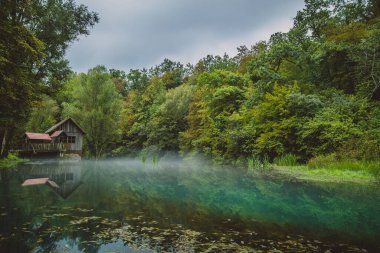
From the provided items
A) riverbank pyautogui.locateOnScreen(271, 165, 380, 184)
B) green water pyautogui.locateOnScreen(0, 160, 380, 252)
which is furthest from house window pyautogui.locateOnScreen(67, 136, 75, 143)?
riverbank pyautogui.locateOnScreen(271, 165, 380, 184)

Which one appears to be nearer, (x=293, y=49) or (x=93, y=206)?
(x=93, y=206)

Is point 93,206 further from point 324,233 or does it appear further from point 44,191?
point 324,233

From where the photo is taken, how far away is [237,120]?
93.6 feet

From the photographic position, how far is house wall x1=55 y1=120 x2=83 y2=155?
1700 inches

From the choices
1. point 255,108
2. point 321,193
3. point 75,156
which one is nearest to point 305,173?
point 321,193

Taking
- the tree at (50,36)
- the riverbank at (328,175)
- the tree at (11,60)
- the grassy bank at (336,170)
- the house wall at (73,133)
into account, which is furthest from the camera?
the house wall at (73,133)

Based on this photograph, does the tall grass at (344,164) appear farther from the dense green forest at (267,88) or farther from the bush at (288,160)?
the bush at (288,160)

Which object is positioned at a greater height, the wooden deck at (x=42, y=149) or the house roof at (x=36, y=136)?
the house roof at (x=36, y=136)

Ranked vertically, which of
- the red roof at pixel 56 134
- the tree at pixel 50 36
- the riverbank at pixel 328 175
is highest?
the tree at pixel 50 36

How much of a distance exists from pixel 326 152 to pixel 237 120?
10.2m

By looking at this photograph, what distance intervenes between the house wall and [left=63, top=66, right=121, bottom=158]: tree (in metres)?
1.34

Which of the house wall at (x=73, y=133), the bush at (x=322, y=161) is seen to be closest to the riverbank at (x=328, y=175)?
the bush at (x=322, y=161)

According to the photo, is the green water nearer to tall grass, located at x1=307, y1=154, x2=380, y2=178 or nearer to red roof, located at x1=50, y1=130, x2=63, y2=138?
tall grass, located at x1=307, y1=154, x2=380, y2=178

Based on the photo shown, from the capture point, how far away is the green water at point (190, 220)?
20.0 ft
